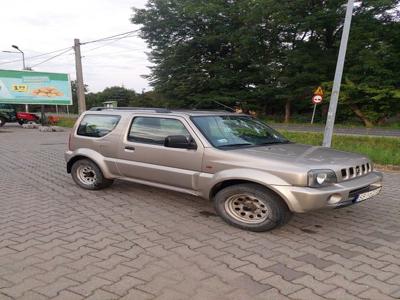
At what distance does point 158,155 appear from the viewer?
509 cm

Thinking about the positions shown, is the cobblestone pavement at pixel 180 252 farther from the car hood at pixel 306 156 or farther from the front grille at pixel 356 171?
the car hood at pixel 306 156

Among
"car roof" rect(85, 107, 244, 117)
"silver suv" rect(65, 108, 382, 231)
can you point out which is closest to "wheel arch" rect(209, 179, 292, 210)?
"silver suv" rect(65, 108, 382, 231)

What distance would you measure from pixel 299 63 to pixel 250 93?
6481 millimetres

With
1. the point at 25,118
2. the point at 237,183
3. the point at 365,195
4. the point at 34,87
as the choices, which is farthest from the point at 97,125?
the point at 25,118

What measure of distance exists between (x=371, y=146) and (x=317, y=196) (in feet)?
28.3

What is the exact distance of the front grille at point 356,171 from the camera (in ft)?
13.7

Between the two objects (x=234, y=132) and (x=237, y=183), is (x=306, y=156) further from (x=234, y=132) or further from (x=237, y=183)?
(x=234, y=132)

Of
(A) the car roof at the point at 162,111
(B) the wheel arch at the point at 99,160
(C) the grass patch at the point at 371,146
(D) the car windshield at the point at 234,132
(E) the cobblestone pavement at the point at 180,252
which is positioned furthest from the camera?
(C) the grass patch at the point at 371,146

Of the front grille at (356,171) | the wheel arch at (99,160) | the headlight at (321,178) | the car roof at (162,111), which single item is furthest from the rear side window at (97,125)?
the front grille at (356,171)

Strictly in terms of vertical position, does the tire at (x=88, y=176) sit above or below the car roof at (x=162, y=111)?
below

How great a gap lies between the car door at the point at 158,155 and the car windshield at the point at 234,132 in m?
0.23

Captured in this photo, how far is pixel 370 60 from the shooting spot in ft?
81.1

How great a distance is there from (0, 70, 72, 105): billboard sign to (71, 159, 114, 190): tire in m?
22.1

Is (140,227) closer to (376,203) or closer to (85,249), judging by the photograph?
(85,249)
